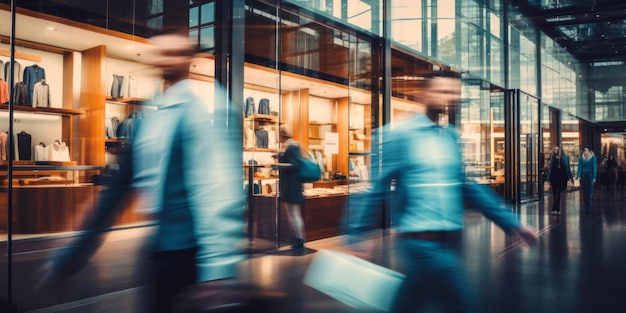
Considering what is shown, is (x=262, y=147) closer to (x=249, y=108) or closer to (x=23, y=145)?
(x=249, y=108)

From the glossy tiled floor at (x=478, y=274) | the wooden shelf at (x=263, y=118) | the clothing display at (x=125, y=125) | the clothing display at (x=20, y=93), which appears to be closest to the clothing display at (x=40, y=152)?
the clothing display at (x=20, y=93)

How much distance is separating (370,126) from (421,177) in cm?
656

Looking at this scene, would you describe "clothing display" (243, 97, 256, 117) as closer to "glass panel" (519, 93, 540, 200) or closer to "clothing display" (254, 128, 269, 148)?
"clothing display" (254, 128, 269, 148)

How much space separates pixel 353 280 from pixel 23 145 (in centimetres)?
469

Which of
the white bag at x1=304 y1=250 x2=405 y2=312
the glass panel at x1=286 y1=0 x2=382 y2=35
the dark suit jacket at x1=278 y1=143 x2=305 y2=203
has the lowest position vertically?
the white bag at x1=304 y1=250 x2=405 y2=312

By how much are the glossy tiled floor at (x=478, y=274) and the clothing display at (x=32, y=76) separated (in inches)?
82.3

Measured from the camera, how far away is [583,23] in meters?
20.4

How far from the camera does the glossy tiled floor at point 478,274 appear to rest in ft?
13.9

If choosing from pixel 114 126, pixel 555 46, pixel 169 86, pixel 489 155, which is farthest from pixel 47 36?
pixel 555 46

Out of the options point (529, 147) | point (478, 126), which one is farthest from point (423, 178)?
point (529, 147)

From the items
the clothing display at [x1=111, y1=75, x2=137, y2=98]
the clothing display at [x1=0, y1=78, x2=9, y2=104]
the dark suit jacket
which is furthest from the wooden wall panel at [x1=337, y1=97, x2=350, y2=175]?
the clothing display at [x1=0, y1=78, x2=9, y2=104]

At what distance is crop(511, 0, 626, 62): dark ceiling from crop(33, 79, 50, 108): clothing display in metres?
14.5

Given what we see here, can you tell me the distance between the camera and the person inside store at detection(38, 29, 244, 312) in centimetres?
200

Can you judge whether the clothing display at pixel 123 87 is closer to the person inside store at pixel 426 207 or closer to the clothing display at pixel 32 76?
the clothing display at pixel 32 76
